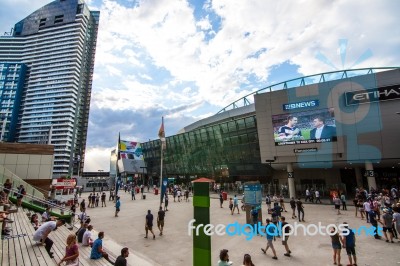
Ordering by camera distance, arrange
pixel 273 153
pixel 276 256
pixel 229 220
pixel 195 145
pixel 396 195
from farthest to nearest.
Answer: pixel 195 145
pixel 273 153
pixel 396 195
pixel 229 220
pixel 276 256

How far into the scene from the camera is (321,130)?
95.5 feet

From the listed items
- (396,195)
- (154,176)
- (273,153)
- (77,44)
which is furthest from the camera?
(77,44)

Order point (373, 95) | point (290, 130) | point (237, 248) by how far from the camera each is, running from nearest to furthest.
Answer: point (237, 248) < point (373, 95) < point (290, 130)

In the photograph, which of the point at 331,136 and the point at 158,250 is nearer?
the point at 158,250

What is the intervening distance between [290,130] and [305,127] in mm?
1908

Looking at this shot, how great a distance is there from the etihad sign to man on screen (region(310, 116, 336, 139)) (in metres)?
3.58

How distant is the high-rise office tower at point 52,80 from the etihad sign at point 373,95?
419 ft

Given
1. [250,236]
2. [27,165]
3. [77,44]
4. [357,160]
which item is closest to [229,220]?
[250,236]

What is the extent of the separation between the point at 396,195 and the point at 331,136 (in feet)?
28.8

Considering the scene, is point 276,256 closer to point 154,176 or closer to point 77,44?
point 154,176

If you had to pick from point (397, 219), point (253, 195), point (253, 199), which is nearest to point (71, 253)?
point (253, 199)

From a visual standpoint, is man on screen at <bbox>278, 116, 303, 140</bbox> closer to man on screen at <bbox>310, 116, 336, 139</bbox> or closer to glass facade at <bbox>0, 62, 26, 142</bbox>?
man on screen at <bbox>310, 116, 336, 139</bbox>

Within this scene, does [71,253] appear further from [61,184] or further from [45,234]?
[61,184]

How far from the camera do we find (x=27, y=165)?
2970 cm
